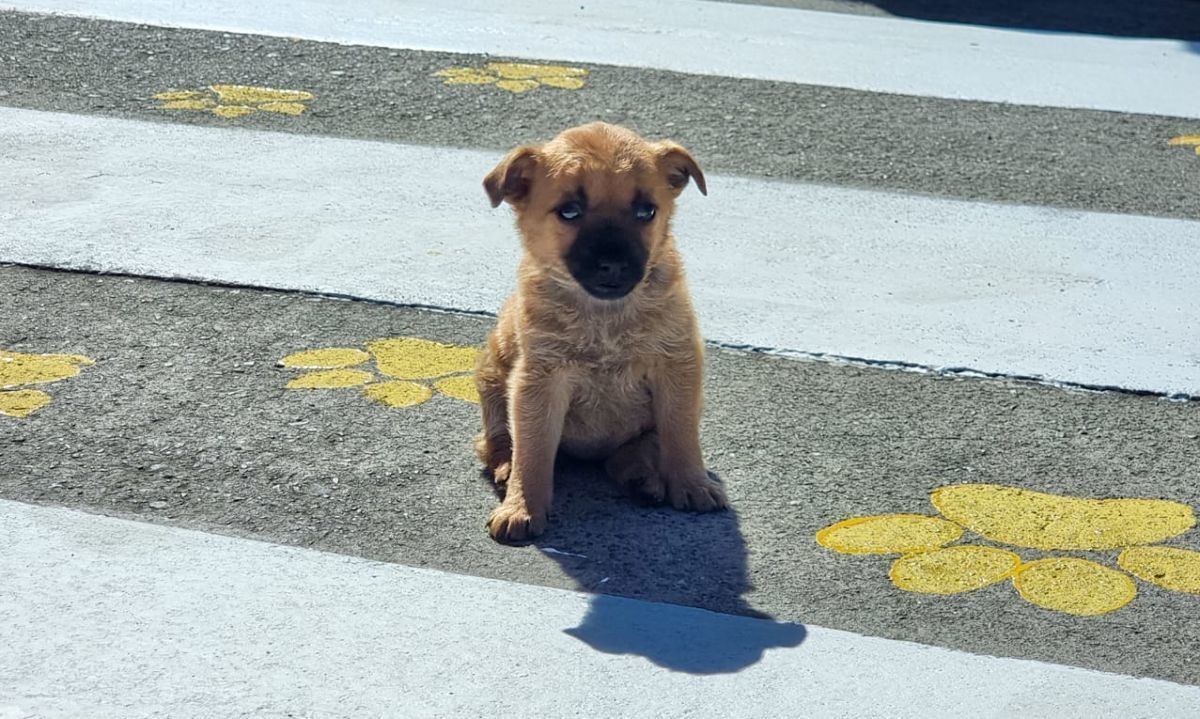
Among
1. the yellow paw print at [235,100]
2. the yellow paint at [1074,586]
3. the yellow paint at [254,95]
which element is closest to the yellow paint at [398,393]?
the yellow paint at [1074,586]

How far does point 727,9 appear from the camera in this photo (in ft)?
31.4

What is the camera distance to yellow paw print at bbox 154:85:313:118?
23.1 feet

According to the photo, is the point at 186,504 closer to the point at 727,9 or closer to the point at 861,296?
the point at 861,296

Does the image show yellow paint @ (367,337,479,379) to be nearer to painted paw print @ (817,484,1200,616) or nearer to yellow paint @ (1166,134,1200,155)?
painted paw print @ (817,484,1200,616)

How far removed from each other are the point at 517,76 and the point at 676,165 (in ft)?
13.0

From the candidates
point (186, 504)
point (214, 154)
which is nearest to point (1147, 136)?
point (214, 154)

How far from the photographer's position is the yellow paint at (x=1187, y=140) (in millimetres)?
6954

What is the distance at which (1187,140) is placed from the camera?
7.01m

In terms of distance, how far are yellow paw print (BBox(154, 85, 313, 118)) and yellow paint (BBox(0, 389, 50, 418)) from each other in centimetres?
298

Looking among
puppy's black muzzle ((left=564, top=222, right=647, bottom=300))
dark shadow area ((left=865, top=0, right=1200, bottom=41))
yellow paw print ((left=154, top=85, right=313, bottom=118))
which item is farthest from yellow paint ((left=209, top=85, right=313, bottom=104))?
dark shadow area ((left=865, top=0, right=1200, bottom=41))

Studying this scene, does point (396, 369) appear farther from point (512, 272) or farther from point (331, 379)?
point (512, 272)

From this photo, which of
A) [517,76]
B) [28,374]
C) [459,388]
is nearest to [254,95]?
[517,76]

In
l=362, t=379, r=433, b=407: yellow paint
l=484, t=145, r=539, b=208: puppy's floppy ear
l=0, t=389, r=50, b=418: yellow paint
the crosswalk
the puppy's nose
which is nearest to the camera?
the crosswalk

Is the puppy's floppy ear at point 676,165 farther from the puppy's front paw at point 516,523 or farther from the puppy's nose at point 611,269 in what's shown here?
the puppy's front paw at point 516,523
